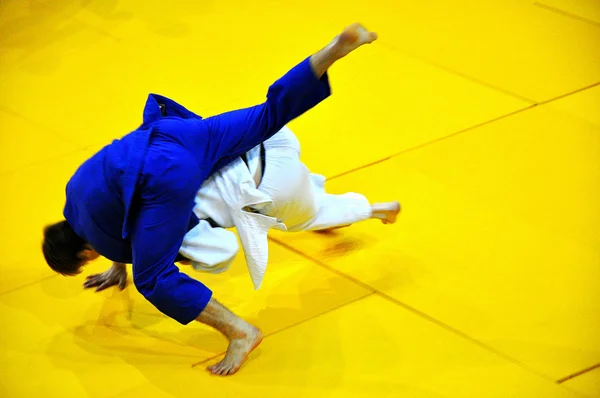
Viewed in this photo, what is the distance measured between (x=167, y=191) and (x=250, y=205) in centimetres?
34

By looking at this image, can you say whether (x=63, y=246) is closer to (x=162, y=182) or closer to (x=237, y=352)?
(x=162, y=182)

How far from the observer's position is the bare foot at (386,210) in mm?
3062

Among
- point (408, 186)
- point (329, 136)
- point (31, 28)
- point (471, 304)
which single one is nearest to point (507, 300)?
point (471, 304)

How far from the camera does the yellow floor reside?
262 centimetres

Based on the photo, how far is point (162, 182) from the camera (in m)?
2.34

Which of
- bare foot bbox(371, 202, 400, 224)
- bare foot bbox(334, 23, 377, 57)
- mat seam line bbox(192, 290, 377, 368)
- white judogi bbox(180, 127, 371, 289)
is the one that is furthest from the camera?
bare foot bbox(371, 202, 400, 224)

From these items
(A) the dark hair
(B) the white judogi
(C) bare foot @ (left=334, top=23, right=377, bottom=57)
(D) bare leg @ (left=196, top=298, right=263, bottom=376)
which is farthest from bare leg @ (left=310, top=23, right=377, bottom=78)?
(A) the dark hair

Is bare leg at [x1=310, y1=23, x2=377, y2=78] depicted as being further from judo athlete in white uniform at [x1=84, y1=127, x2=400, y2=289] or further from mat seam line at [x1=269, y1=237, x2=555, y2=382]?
mat seam line at [x1=269, y1=237, x2=555, y2=382]

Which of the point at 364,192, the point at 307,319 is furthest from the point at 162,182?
the point at 364,192

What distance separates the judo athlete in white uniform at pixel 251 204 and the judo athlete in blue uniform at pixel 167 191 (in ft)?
0.20

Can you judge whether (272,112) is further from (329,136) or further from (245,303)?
(329,136)

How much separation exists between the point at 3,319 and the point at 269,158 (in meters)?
1.12

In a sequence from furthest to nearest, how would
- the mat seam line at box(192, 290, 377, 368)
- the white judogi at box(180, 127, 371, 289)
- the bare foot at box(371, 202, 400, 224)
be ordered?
the bare foot at box(371, 202, 400, 224) → the mat seam line at box(192, 290, 377, 368) → the white judogi at box(180, 127, 371, 289)

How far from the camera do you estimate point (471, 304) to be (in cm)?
280
